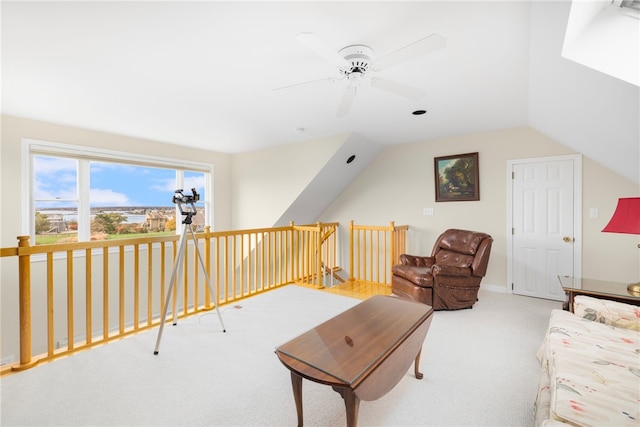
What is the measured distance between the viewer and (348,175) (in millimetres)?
5164

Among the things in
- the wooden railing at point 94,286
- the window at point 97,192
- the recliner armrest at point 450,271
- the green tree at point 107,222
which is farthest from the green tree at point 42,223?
the recliner armrest at point 450,271

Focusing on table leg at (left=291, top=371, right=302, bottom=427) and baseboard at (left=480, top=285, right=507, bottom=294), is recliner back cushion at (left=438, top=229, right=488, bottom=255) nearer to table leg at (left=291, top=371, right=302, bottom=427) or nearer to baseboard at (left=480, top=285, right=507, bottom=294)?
baseboard at (left=480, top=285, right=507, bottom=294)

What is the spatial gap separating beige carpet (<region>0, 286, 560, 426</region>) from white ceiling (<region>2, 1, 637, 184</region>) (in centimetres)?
228

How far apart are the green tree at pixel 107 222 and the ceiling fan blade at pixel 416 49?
14.5 feet

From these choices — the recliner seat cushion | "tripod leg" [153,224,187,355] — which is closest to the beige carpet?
"tripod leg" [153,224,187,355]

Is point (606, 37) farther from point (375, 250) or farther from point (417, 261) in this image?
→ point (375, 250)

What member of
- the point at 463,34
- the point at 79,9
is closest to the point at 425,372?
the point at 463,34

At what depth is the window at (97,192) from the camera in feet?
11.7

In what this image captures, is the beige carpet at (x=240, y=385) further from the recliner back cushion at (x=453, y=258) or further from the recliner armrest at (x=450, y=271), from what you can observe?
the recliner back cushion at (x=453, y=258)

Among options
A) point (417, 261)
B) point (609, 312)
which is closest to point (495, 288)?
point (417, 261)

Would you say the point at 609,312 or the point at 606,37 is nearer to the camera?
the point at 606,37

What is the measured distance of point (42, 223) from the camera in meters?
3.61

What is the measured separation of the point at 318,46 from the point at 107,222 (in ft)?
14.2

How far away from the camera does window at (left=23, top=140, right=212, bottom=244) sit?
11.7 ft
